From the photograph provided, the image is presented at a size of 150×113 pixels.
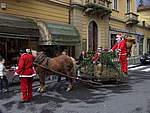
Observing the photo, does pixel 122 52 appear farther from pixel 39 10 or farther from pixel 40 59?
pixel 39 10

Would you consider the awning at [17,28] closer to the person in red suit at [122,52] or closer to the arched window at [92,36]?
the person in red suit at [122,52]

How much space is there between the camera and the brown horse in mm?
11219

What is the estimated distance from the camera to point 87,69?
12.5m

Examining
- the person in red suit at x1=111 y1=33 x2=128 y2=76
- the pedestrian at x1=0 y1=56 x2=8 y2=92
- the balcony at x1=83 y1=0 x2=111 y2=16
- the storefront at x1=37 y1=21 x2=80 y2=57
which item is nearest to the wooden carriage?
the person in red suit at x1=111 y1=33 x2=128 y2=76

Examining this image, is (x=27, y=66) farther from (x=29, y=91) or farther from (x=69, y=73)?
(x=69, y=73)

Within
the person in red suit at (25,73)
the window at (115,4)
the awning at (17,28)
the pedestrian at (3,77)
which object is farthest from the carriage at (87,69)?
the window at (115,4)

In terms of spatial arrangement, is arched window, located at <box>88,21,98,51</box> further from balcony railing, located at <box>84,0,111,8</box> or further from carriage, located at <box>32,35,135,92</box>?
carriage, located at <box>32,35,135,92</box>

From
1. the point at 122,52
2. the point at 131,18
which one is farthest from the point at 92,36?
the point at 122,52

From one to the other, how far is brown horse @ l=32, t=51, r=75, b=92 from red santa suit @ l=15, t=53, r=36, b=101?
968 millimetres

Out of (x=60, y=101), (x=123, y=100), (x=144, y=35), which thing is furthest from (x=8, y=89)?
(x=144, y=35)

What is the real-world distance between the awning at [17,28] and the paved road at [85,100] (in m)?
4.31

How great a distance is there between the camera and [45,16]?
65.8 feet

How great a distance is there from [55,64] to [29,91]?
1.77m

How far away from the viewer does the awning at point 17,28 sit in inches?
635
